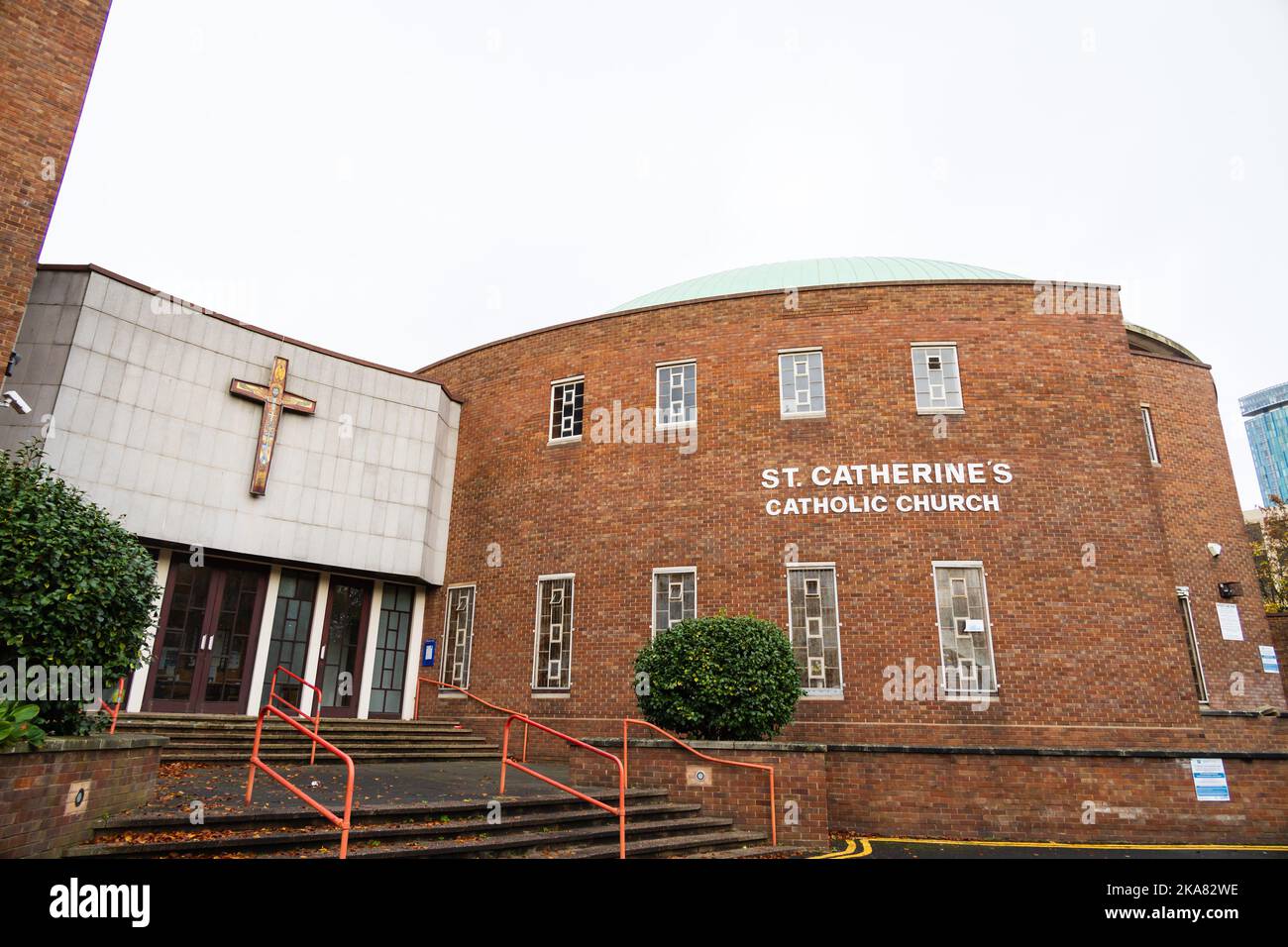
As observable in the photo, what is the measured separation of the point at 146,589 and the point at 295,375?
803cm

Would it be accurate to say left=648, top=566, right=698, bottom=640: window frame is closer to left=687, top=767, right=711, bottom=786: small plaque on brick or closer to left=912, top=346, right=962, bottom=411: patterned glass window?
left=687, top=767, right=711, bottom=786: small plaque on brick

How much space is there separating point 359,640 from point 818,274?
42.2ft

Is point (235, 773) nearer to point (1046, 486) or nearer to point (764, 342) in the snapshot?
point (764, 342)

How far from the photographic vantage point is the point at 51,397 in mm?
11414

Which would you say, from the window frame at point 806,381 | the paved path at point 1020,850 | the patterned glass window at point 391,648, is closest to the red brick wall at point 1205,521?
the paved path at point 1020,850

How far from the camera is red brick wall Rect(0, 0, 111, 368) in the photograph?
962 cm

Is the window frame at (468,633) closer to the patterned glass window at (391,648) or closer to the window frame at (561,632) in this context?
the patterned glass window at (391,648)

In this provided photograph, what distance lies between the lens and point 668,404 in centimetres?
1460

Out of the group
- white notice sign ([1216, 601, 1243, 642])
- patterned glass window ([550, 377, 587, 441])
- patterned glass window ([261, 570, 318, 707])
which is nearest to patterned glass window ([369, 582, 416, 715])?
patterned glass window ([261, 570, 318, 707])

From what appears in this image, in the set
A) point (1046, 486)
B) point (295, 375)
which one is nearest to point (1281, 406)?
point (1046, 486)

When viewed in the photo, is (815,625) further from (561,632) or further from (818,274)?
(818,274)

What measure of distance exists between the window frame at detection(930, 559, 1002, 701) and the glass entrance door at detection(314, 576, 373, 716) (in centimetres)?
1044

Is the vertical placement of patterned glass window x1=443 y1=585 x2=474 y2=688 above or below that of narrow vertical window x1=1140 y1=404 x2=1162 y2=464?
below

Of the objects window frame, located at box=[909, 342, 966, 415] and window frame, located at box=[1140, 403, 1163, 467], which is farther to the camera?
window frame, located at box=[1140, 403, 1163, 467]
